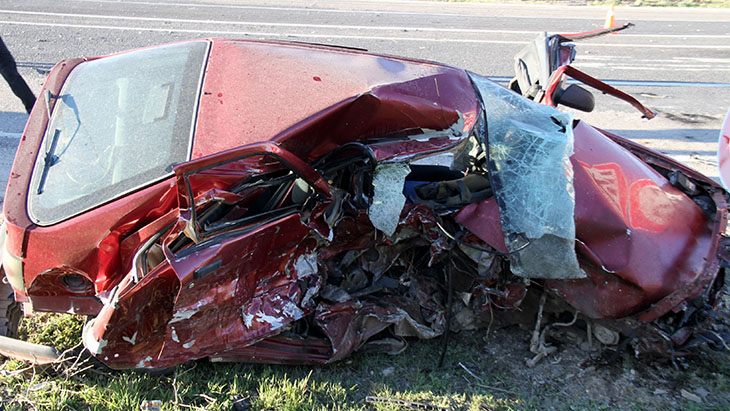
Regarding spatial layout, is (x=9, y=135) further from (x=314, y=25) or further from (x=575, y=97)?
(x=314, y=25)

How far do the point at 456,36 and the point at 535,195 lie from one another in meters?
7.49

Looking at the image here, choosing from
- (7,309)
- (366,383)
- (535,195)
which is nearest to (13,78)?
(7,309)

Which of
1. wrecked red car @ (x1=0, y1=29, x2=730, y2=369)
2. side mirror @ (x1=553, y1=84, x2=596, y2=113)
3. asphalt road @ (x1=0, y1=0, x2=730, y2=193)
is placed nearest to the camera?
wrecked red car @ (x1=0, y1=29, x2=730, y2=369)

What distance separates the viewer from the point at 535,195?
2971 millimetres

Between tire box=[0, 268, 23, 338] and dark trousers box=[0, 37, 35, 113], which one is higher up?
dark trousers box=[0, 37, 35, 113]

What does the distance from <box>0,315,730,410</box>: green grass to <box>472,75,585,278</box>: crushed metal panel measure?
678 millimetres

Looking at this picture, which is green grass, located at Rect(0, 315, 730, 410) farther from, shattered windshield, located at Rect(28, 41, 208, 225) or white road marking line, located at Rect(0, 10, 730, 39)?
white road marking line, located at Rect(0, 10, 730, 39)

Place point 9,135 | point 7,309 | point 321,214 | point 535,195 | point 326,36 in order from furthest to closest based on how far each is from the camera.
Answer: point 326,36, point 9,135, point 7,309, point 535,195, point 321,214

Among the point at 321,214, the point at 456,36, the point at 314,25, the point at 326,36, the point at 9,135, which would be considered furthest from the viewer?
the point at 314,25

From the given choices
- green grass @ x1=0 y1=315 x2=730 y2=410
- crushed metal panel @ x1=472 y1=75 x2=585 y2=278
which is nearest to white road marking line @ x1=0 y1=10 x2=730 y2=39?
crushed metal panel @ x1=472 y1=75 x2=585 y2=278

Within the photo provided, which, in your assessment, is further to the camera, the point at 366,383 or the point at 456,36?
the point at 456,36

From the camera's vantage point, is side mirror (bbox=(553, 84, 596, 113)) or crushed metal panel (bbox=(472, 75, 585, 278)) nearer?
crushed metal panel (bbox=(472, 75, 585, 278))

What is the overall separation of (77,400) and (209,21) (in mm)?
8594

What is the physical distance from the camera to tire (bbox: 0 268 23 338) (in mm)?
3066
